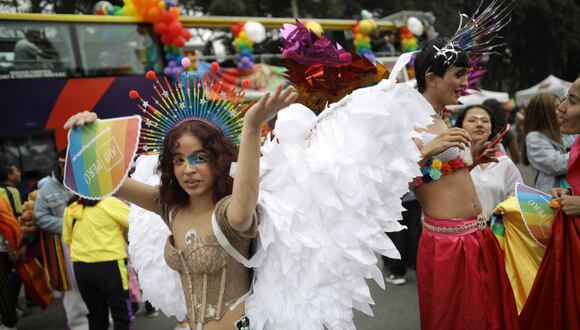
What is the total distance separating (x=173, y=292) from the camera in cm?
225

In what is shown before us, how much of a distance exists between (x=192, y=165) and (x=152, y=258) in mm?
670

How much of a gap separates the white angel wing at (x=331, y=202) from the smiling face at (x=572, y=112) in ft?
3.73

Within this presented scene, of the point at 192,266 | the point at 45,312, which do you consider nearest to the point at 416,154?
the point at 192,266

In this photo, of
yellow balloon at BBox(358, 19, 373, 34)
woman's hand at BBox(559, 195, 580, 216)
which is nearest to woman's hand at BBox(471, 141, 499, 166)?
woman's hand at BBox(559, 195, 580, 216)

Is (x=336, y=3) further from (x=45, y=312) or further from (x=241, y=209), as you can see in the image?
(x=241, y=209)

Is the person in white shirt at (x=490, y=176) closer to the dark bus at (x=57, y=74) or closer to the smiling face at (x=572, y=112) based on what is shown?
the smiling face at (x=572, y=112)

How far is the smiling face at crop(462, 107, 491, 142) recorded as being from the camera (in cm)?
351

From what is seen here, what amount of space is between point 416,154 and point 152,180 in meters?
1.27

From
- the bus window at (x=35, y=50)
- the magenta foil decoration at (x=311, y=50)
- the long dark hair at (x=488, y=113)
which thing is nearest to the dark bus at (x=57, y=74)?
the bus window at (x=35, y=50)

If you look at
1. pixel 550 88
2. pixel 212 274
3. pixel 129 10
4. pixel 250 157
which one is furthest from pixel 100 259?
pixel 550 88

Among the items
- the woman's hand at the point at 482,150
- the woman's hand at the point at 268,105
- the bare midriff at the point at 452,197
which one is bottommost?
the bare midriff at the point at 452,197

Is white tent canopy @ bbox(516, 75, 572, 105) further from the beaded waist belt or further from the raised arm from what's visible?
the raised arm

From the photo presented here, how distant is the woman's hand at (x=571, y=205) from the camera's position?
2.46 meters

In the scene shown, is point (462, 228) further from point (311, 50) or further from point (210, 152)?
point (210, 152)
